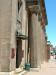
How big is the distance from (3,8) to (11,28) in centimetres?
169

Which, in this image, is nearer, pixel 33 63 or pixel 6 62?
pixel 6 62

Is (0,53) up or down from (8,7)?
down

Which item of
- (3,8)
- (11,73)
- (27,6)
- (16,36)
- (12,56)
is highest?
(27,6)

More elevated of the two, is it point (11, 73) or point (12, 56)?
point (12, 56)

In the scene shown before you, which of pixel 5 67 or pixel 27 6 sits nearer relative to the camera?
pixel 5 67

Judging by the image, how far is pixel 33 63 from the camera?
32.2m

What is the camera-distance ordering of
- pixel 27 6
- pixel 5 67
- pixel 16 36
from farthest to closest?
pixel 27 6, pixel 16 36, pixel 5 67

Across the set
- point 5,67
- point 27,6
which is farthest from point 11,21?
point 27,6

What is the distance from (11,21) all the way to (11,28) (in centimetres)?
55

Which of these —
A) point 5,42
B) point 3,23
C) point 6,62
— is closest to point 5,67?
point 6,62

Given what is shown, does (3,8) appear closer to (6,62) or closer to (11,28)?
(11,28)

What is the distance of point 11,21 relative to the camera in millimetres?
Answer: 20594

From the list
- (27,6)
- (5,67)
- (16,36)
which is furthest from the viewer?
(27,6)

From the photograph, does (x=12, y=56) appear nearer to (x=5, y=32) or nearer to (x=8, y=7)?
(x=5, y=32)
